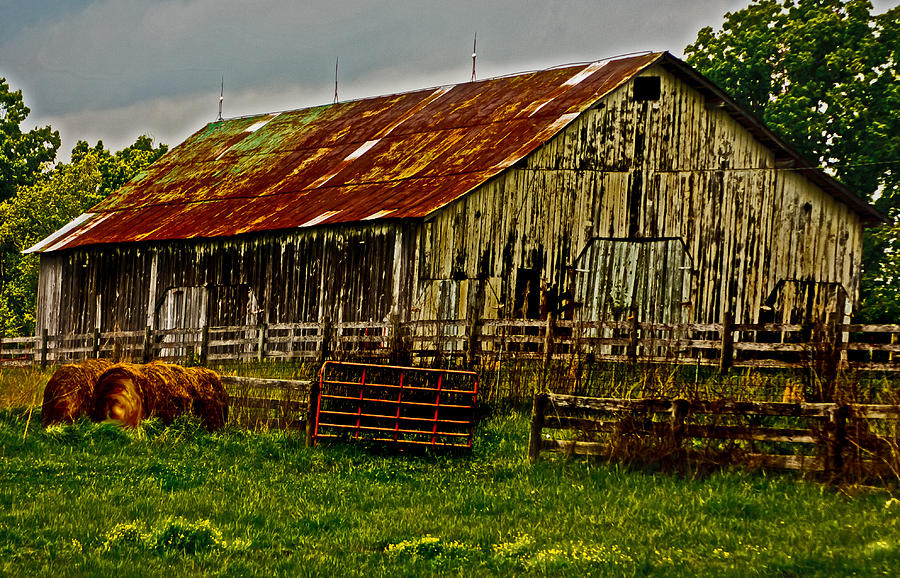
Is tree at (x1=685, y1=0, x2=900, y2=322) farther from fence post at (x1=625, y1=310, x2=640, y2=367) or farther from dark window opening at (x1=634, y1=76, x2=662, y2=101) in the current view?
fence post at (x1=625, y1=310, x2=640, y2=367)

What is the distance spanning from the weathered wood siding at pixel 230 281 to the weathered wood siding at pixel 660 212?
149cm

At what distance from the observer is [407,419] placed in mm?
15305

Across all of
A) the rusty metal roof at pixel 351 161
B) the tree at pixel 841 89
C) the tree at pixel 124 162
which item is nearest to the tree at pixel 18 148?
the tree at pixel 124 162

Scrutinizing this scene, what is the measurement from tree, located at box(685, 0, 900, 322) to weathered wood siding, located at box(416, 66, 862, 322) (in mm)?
12351

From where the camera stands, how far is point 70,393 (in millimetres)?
16781

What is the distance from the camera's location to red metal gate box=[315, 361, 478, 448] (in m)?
15.4

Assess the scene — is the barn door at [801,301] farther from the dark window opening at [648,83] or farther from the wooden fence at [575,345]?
the dark window opening at [648,83]

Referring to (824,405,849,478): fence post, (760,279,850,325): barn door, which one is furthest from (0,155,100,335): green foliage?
(824,405,849,478): fence post

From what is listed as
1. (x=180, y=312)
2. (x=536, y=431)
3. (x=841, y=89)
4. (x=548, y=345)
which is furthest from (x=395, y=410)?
(x=841, y=89)

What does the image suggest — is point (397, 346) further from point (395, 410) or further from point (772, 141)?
point (772, 141)

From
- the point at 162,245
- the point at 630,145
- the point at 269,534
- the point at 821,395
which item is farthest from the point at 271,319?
the point at 269,534

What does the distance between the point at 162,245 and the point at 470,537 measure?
2267 cm

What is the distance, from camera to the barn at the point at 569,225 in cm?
2578

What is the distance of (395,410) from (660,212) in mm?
12934
